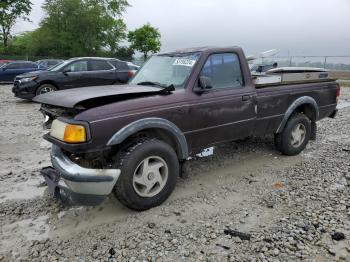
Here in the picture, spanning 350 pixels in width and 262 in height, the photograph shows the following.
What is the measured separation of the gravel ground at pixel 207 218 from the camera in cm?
290

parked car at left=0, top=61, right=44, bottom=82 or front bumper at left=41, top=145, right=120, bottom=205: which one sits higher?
parked car at left=0, top=61, right=44, bottom=82

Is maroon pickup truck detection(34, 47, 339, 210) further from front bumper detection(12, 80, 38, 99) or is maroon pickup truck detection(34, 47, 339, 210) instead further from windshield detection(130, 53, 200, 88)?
front bumper detection(12, 80, 38, 99)

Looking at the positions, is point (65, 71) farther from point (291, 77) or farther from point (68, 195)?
point (68, 195)

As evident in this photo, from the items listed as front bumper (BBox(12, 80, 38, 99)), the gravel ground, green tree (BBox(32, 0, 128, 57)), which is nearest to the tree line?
green tree (BBox(32, 0, 128, 57))

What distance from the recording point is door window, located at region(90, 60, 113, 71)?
1146cm

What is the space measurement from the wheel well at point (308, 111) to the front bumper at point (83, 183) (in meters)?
3.86

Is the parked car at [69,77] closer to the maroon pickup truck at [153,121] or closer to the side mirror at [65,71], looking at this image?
the side mirror at [65,71]

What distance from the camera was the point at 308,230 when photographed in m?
3.20

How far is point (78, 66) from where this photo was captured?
36.8ft

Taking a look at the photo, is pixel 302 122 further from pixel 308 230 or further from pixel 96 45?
pixel 96 45

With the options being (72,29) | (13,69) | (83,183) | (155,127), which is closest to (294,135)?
(155,127)

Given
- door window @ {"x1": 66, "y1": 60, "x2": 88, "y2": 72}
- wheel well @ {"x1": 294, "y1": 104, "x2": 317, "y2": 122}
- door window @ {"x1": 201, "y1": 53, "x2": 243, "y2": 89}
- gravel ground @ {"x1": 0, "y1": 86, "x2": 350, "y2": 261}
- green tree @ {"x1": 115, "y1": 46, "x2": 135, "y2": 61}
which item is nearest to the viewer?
gravel ground @ {"x1": 0, "y1": 86, "x2": 350, "y2": 261}

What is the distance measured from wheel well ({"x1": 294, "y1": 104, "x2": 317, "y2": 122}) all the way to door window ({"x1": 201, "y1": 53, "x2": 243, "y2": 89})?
1729 millimetres

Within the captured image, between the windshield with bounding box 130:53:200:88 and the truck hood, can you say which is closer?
the truck hood
